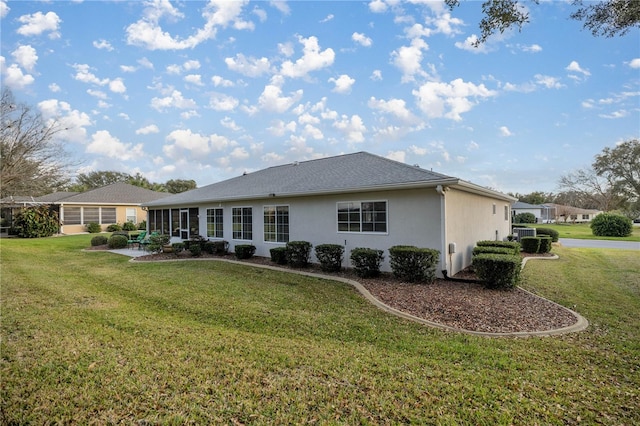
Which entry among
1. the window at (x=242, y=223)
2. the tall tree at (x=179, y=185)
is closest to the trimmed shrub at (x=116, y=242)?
the window at (x=242, y=223)

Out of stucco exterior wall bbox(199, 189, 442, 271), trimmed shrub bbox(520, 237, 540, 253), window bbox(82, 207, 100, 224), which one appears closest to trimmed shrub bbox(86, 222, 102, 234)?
window bbox(82, 207, 100, 224)

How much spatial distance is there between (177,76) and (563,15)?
13767mm

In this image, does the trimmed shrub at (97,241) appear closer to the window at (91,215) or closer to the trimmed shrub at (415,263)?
the window at (91,215)

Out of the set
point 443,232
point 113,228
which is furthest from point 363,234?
point 113,228

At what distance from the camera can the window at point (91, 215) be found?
26922 millimetres

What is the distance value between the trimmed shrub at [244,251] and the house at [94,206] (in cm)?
1637

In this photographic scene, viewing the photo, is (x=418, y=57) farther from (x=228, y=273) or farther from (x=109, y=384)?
(x=109, y=384)

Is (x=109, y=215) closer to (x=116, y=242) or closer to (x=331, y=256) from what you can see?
(x=116, y=242)

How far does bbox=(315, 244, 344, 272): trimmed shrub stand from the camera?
384 inches

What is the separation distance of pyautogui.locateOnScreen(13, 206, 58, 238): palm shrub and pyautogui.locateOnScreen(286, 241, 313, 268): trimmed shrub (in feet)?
70.1

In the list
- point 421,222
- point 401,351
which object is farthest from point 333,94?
point 401,351

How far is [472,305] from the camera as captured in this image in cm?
636

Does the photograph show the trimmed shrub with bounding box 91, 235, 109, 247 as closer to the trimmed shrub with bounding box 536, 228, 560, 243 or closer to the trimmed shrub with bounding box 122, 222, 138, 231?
the trimmed shrub with bounding box 122, 222, 138, 231

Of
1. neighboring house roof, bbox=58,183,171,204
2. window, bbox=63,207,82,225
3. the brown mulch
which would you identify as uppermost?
neighboring house roof, bbox=58,183,171,204
